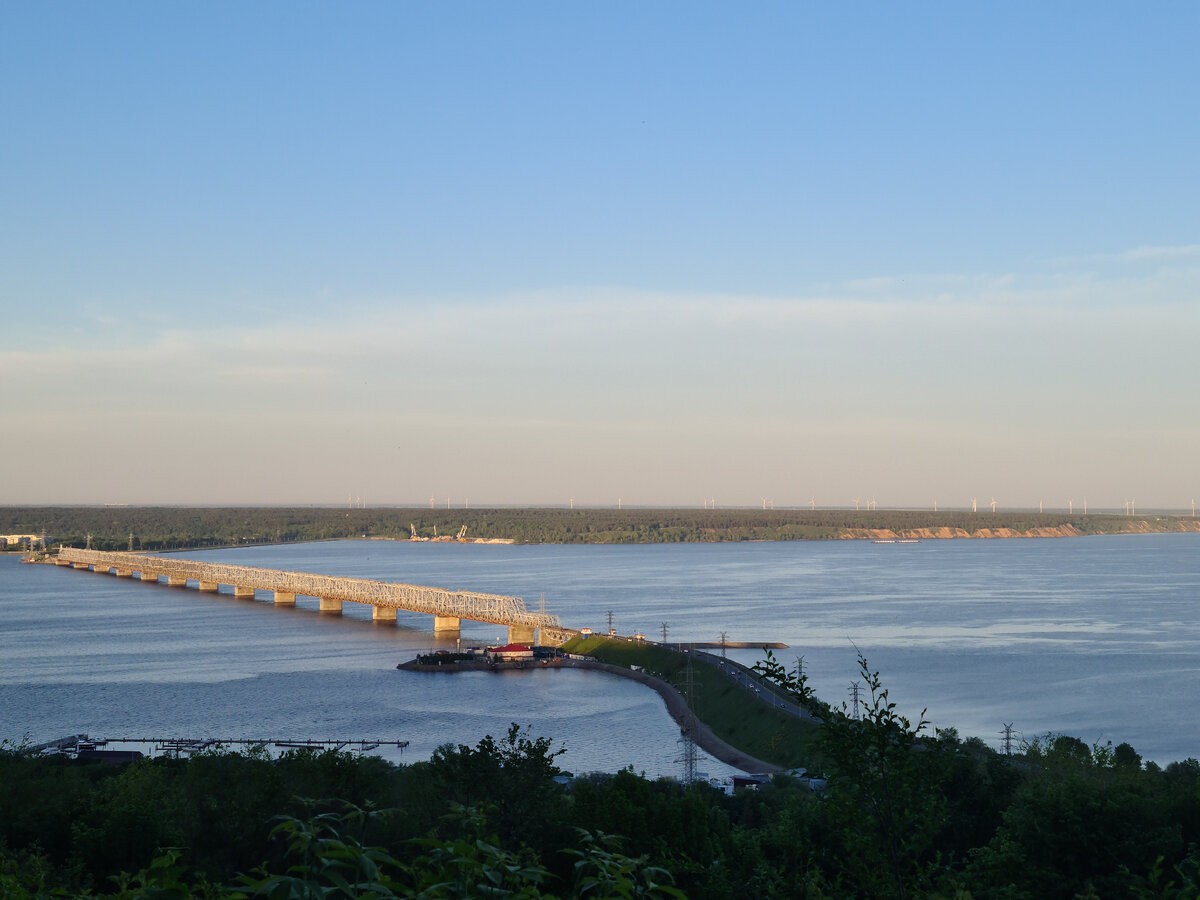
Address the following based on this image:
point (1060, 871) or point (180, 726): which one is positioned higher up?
point (1060, 871)

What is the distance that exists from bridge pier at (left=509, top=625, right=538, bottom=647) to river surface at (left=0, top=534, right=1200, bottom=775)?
4.29m

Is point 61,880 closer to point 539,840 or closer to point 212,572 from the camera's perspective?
point 539,840

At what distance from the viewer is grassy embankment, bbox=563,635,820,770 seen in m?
32.1

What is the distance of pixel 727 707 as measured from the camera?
126 feet

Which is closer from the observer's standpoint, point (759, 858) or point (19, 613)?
point (759, 858)

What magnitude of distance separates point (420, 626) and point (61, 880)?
2357 inches

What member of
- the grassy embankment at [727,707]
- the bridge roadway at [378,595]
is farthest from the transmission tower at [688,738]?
the bridge roadway at [378,595]

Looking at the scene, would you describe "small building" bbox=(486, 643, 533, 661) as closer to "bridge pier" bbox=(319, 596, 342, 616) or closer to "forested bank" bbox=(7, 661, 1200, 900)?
"bridge pier" bbox=(319, 596, 342, 616)

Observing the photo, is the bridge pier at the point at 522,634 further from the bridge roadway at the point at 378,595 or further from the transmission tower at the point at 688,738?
the transmission tower at the point at 688,738

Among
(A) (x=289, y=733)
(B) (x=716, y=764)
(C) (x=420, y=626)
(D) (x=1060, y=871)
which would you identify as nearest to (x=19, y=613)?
(C) (x=420, y=626)

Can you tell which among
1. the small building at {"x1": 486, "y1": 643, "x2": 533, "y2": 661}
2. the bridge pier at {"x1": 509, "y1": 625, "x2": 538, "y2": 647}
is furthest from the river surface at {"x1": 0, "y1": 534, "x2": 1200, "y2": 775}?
the bridge pier at {"x1": 509, "y1": 625, "x2": 538, "y2": 647}

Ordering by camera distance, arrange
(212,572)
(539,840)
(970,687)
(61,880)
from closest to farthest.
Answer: (61,880) → (539,840) → (970,687) → (212,572)

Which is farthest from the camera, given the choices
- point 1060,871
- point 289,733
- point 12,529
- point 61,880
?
point 12,529

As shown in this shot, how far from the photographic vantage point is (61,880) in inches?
464
